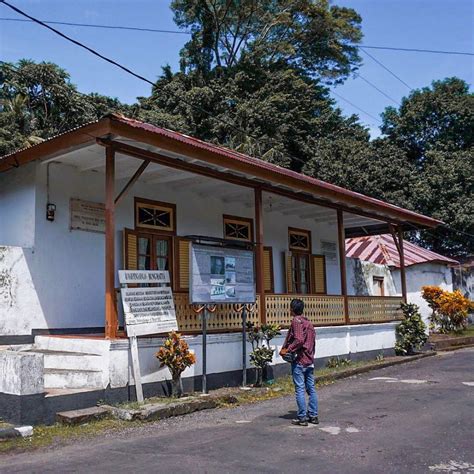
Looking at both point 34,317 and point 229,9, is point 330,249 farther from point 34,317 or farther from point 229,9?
point 229,9

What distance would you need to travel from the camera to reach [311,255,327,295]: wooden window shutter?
16.0 meters

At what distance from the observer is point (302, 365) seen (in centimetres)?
737

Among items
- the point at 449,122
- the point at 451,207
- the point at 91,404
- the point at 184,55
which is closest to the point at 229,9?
the point at 184,55

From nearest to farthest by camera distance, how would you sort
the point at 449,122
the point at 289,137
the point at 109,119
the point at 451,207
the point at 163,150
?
the point at 109,119 → the point at 163,150 → the point at 451,207 → the point at 449,122 → the point at 289,137

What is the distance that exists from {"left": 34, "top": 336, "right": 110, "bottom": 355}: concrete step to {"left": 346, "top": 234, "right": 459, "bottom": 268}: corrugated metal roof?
15.0 m

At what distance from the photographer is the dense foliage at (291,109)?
88.5 feet

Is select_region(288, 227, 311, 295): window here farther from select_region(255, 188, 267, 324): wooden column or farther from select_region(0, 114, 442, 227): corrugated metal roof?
select_region(255, 188, 267, 324): wooden column

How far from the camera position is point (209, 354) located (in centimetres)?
971

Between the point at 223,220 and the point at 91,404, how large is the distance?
6325 millimetres

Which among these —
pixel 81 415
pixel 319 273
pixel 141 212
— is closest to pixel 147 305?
pixel 81 415

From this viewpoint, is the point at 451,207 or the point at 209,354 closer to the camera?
the point at 209,354

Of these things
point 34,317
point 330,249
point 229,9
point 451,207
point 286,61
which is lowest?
point 34,317

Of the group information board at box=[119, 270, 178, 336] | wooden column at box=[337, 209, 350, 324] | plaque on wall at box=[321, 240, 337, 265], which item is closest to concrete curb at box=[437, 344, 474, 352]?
plaque on wall at box=[321, 240, 337, 265]

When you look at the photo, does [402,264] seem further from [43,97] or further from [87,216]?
[43,97]
